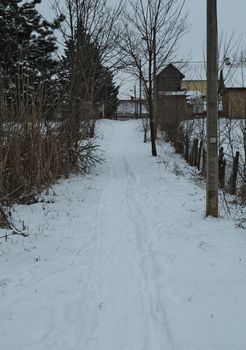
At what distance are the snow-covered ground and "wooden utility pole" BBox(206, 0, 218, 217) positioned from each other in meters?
0.51

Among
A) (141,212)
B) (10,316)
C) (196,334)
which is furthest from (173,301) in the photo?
(141,212)

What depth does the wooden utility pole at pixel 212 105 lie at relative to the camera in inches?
Answer: 296

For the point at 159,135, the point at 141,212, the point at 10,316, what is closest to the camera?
the point at 10,316

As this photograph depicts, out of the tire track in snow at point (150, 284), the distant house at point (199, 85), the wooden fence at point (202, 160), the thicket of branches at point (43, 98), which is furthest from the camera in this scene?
the distant house at point (199, 85)

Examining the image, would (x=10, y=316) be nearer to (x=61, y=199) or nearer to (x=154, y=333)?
(x=154, y=333)

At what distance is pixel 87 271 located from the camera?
17.9 feet

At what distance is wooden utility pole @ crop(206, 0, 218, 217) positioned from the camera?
7520 mm

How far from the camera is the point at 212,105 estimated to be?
7.64 m

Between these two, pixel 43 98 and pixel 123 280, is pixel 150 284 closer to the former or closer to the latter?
pixel 123 280

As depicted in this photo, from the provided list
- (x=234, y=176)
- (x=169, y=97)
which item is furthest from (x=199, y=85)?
(x=234, y=176)

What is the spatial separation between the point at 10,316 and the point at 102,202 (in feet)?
19.5

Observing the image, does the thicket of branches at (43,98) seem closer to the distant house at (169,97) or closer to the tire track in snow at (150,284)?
the tire track in snow at (150,284)

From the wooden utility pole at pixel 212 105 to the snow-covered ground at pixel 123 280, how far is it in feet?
1.67

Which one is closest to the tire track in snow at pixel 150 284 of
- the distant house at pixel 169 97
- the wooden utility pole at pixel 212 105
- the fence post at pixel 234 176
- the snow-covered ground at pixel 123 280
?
the snow-covered ground at pixel 123 280
